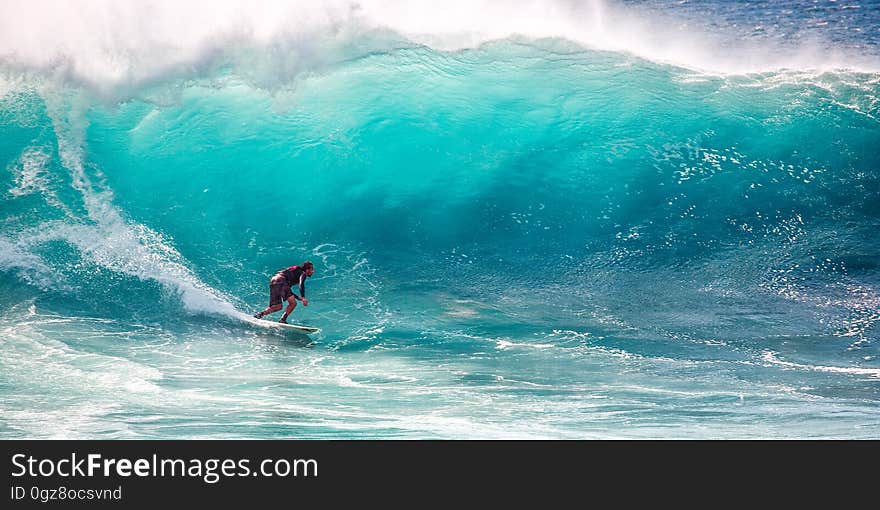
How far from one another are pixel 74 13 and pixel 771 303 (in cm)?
1047

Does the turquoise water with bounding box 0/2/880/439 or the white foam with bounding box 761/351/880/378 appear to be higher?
the turquoise water with bounding box 0/2/880/439

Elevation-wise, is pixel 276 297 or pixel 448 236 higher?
pixel 448 236

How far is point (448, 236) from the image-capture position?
10.9m

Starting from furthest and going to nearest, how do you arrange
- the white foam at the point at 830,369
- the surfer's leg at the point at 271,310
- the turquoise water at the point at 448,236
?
the surfer's leg at the point at 271,310
the white foam at the point at 830,369
the turquoise water at the point at 448,236

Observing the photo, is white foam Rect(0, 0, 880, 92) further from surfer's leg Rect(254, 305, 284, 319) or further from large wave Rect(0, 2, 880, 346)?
surfer's leg Rect(254, 305, 284, 319)

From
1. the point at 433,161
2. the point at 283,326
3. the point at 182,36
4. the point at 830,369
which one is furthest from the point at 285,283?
the point at 182,36

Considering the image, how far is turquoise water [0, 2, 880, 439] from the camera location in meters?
7.15

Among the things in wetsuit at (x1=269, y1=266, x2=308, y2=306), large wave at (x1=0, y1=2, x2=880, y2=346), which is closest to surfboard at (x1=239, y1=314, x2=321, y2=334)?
wetsuit at (x1=269, y1=266, x2=308, y2=306)

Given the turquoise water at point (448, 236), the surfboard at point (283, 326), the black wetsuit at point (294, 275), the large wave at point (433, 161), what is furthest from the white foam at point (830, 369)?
the black wetsuit at point (294, 275)

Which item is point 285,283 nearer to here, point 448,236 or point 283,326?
point 283,326

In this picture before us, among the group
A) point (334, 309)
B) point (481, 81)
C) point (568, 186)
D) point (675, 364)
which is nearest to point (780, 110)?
point (568, 186)

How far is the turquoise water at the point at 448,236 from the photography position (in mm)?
7148

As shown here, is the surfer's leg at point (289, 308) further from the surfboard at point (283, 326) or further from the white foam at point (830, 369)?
the white foam at point (830, 369)

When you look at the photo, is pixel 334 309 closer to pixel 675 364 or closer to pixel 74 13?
pixel 675 364
